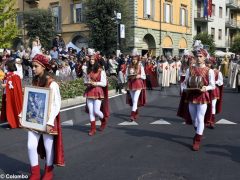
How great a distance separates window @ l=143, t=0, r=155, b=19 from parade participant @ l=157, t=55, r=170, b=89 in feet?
55.4

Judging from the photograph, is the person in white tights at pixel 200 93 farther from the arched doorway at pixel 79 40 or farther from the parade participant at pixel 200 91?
the arched doorway at pixel 79 40

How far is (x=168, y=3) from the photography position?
42.5 metres

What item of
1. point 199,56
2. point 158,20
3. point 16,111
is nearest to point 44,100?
point 199,56

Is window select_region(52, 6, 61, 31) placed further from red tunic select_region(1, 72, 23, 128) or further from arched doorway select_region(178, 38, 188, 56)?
red tunic select_region(1, 72, 23, 128)

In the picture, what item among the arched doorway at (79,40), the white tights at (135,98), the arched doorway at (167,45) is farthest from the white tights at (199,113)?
the arched doorway at (167,45)

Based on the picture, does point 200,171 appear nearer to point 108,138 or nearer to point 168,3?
point 108,138

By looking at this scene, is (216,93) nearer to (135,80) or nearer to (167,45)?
(135,80)

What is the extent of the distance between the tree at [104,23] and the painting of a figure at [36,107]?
2610 centimetres

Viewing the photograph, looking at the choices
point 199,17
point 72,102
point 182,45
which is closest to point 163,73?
point 72,102

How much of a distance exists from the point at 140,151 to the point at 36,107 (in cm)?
265

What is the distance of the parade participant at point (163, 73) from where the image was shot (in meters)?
21.6

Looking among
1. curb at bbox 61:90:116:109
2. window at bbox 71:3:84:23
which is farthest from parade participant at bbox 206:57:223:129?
window at bbox 71:3:84:23

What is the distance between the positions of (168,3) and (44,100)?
38471mm

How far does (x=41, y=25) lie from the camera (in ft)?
119
